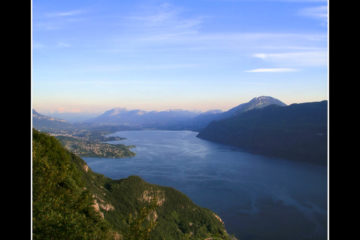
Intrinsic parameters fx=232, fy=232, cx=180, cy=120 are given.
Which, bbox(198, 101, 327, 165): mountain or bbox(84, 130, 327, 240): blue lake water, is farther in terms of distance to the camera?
bbox(198, 101, 327, 165): mountain

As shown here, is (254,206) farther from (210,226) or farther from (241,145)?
(241,145)

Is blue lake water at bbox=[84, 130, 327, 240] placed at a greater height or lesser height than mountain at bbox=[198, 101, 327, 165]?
lesser

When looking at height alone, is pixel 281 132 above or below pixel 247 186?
above

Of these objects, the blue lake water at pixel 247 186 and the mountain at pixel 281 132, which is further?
the mountain at pixel 281 132

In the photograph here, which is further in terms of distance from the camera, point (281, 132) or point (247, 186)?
point (281, 132)

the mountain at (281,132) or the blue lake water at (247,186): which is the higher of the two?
the mountain at (281,132)
